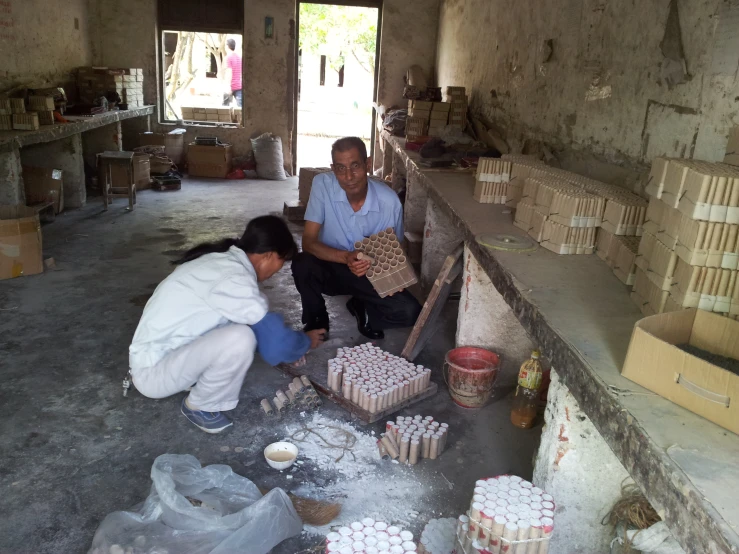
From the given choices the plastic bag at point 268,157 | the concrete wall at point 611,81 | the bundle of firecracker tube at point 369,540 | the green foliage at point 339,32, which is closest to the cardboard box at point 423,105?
the concrete wall at point 611,81

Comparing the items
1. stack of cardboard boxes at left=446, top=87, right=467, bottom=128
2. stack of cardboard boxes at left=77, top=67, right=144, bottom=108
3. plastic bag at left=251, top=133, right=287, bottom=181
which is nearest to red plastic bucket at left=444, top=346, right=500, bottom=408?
stack of cardboard boxes at left=446, top=87, right=467, bottom=128

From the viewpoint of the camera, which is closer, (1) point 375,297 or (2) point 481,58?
(1) point 375,297

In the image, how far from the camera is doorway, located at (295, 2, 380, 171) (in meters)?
17.7

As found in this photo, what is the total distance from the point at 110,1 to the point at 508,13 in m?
6.47

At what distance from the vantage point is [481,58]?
650 cm

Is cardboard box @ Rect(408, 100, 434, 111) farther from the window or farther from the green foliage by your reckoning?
the green foliage

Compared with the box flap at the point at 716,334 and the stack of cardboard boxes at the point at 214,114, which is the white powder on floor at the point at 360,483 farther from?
the stack of cardboard boxes at the point at 214,114

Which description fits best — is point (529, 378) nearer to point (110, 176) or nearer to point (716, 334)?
point (716, 334)

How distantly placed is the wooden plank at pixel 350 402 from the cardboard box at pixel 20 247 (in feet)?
7.94

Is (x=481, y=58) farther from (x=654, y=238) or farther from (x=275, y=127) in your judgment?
(x=654, y=238)

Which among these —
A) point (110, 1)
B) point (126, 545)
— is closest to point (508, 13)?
point (126, 545)

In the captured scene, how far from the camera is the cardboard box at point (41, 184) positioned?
20.1 feet

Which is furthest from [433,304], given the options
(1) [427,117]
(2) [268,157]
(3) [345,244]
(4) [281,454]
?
(2) [268,157]

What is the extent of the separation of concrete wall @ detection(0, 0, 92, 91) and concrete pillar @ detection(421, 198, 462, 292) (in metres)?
4.93
